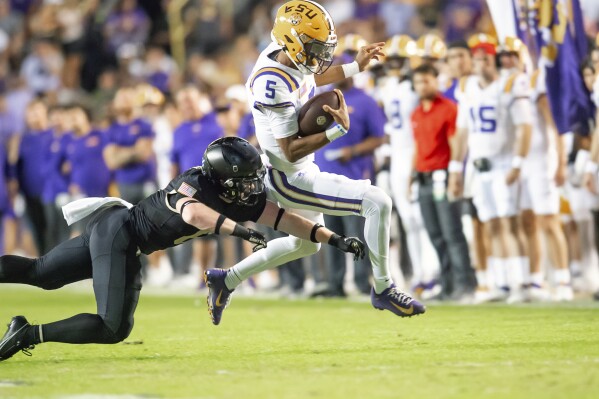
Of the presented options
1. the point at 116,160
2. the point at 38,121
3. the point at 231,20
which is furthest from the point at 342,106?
the point at 231,20

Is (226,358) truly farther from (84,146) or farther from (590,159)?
(84,146)

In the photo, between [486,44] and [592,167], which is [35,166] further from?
[592,167]

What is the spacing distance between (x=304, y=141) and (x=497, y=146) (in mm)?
3364

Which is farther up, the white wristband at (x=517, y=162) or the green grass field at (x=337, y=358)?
the white wristband at (x=517, y=162)

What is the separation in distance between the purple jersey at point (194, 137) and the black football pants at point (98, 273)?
249 inches

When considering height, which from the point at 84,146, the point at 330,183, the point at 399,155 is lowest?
the point at 330,183

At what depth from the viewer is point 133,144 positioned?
14008 millimetres

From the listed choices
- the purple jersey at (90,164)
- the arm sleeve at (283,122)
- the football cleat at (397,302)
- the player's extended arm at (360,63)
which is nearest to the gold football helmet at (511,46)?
the player's extended arm at (360,63)

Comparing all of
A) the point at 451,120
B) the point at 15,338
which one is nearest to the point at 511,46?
the point at 451,120

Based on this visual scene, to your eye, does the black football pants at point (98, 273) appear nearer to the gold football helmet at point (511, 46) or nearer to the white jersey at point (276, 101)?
the white jersey at point (276, 101)

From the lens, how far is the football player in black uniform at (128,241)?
248 inches

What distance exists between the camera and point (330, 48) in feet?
24.1

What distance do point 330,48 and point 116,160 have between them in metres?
7.12

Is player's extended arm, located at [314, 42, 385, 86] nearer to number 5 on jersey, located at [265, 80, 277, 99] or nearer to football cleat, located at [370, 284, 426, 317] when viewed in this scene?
number 5 on jersey, located at [265, 80, 277, 99]
